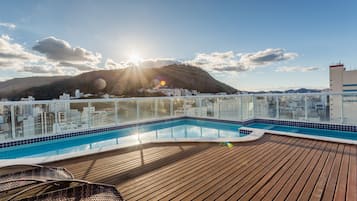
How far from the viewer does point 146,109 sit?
8195 millimetres

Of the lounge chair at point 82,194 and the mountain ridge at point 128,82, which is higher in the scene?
the mountain ridge at point 128,82

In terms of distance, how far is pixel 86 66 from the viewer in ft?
65.7

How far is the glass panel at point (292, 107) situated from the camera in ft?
22.6

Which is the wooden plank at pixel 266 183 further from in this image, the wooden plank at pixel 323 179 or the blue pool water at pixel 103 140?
the blue pool water at pixel 103 140

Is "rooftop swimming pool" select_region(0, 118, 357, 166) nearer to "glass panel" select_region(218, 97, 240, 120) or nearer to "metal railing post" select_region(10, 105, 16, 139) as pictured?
"metal railing post" select_region(10, 105, 16, 139)

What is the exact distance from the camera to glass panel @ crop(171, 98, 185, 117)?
9300 mm

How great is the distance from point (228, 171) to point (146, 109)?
20.2ft

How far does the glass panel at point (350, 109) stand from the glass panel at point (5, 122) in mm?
9569

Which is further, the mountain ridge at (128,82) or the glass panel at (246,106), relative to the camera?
the mountain ridge at (128,82)

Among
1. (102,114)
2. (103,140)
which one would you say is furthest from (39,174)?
(102,114)

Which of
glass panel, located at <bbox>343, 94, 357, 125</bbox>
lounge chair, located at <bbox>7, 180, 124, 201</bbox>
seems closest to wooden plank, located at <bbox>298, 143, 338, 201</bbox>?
lounge chair, located at <bbox>7, 180, 124, 201</bbox>

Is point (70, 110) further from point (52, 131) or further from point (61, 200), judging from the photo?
point (61, 200)

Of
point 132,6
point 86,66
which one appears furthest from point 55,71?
point 132,6

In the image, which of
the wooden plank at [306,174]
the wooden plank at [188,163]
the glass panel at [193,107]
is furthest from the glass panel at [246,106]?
the wooden plank at [306,174]
